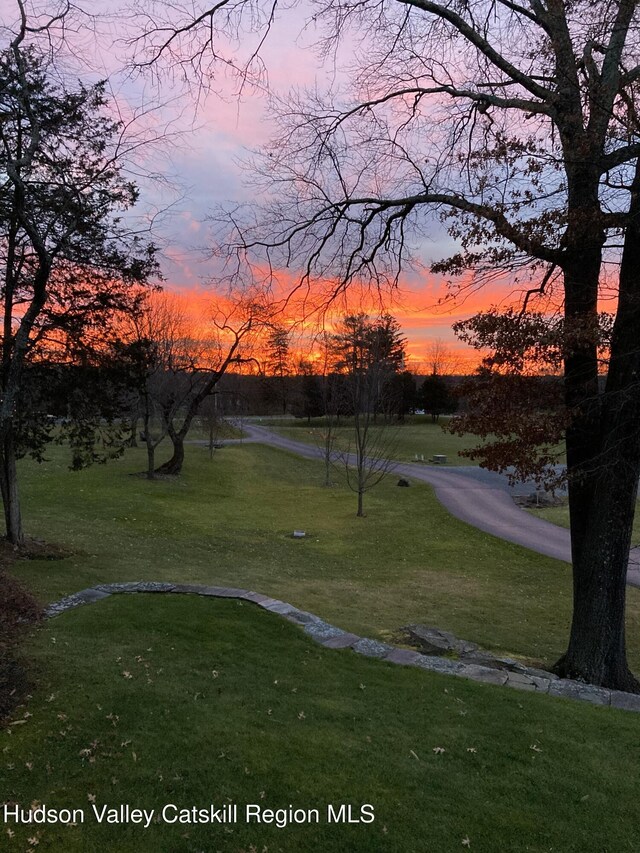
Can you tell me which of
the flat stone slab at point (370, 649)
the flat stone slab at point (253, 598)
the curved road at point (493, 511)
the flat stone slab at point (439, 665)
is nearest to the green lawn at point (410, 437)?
the curved road at point (493, 511)

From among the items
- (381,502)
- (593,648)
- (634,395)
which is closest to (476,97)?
(634,395)

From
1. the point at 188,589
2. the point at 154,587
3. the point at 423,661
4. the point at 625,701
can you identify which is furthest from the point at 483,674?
the point at 154,587

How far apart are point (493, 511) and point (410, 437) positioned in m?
29.6

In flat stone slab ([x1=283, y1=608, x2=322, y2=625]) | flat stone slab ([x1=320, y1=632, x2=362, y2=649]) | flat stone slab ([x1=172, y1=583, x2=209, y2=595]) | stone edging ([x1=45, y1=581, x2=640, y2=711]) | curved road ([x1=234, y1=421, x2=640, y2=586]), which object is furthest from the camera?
curved road ([x1=234, y1=421, x2=640, y2=586])

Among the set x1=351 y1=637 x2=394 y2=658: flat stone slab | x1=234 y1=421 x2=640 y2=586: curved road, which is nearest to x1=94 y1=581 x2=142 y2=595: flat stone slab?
x1=351 y1=637 x2=394 y2=658: flat stone slab

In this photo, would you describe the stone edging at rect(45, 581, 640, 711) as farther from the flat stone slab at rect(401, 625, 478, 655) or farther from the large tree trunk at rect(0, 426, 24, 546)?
the large tree trunk at rect(0, 426, 24, 546)

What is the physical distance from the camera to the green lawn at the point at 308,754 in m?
2.95

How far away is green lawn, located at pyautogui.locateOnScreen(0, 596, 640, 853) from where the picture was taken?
2.95 m

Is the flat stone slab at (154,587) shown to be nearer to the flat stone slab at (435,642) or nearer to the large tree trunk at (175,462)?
the flat stone slab at (435,642)

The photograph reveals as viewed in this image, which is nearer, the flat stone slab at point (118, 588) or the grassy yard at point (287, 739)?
the grassy yard at point (287, 739)

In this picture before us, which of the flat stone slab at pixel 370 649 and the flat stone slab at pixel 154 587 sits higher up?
the flat stone slab at pixel 154 587

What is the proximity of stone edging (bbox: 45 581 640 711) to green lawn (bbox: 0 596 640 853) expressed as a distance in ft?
1.43

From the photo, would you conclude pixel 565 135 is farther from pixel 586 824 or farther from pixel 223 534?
pixel 223 534

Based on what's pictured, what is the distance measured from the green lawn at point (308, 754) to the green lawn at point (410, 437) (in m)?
30.4
